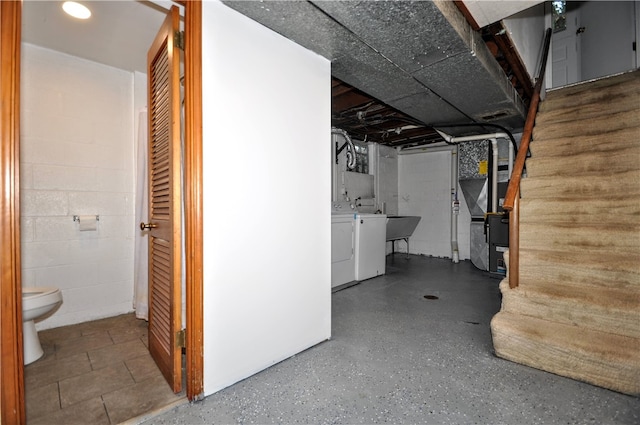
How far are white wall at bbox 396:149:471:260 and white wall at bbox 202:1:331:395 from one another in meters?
4.38

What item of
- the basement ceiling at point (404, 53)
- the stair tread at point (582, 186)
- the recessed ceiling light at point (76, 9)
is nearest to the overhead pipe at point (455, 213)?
the basement ceiling at point (404, 53)

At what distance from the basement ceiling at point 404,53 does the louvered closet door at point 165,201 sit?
21.1 inches

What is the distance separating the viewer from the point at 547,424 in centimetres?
144

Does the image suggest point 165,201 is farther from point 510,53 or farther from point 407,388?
point 510,53

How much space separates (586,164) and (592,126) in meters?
0.61

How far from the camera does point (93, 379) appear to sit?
1836 mm

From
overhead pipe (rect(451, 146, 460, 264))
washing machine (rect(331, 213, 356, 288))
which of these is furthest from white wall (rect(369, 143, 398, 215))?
washing machine (rect(331, 213, 356, 288))

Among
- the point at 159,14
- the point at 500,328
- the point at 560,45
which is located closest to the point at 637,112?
the point at 500,328

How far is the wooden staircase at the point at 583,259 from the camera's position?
183 cm

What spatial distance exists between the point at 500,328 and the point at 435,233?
166 inches

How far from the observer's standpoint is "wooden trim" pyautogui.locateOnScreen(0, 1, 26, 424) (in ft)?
3.69

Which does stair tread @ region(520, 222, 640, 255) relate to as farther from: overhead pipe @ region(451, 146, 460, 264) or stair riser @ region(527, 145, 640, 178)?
overhead pipe @ region(451, 146, 460, 264)

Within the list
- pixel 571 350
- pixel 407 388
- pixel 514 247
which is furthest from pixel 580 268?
pixel 407 388

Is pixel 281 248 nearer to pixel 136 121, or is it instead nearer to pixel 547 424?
pixel 547 424
